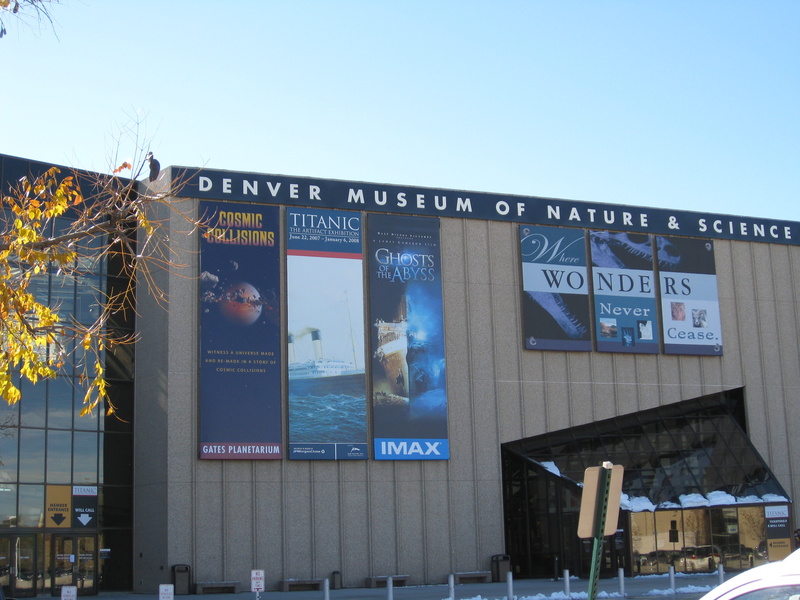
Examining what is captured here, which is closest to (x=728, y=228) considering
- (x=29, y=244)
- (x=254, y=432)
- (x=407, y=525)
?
(x=407, y=525)

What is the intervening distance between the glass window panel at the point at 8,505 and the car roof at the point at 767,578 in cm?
3057

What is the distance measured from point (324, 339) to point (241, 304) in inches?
120

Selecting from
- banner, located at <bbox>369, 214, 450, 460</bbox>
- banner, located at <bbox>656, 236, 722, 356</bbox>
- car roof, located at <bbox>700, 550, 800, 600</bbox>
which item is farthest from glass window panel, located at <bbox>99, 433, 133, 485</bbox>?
car roof, located at <bbox>700, 550, 800, 600</bbox>

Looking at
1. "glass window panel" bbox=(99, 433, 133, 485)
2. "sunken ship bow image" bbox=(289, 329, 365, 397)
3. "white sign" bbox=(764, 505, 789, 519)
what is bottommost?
"white sign" bbox=(764, 505, 789, 519)

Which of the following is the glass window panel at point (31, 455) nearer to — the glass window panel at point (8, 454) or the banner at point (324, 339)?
the glass window panel at point (8, 454)

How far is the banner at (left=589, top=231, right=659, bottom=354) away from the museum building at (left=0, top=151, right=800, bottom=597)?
0.31 ft

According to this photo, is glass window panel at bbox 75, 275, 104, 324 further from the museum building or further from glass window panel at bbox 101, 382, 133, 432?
glass window panel at bbox 101, 382, 133, 432

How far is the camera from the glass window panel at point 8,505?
108 feet

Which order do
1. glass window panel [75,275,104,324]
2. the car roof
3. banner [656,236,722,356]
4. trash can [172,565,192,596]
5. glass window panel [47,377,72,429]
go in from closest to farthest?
1. the car roof
2. trash can [172,565,192,596]
3. glass window panel [47,377,72,429]
4. glass window panel [75,275,104,324]
5. banner [656,236,722,356]

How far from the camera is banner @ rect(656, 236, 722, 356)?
135 feet

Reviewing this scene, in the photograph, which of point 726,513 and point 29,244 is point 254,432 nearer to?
point 726,513

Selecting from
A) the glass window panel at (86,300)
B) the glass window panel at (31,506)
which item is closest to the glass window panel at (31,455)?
the glass window panel at (31,506)

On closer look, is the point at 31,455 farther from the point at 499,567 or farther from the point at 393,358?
the point at 499,567

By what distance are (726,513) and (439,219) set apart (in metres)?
14.7
